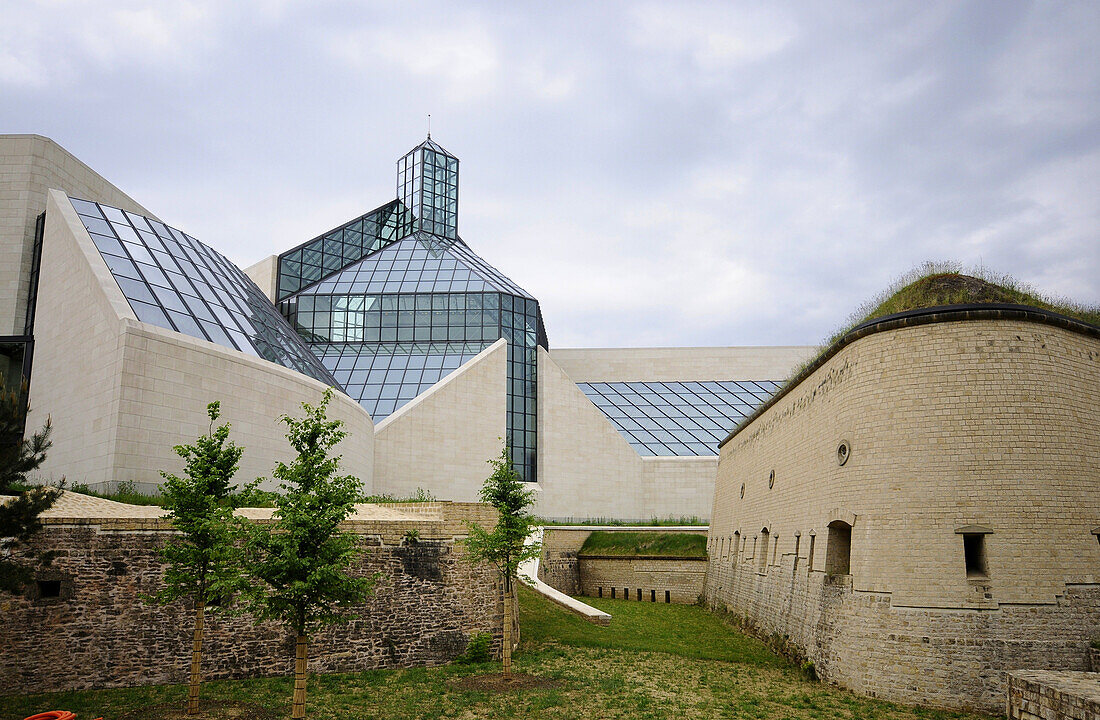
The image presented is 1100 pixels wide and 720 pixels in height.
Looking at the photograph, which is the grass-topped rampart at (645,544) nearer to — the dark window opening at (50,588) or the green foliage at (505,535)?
the green foliage at (505,535)

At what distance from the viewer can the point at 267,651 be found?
13992 mm

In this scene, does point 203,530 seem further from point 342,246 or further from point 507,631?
point 342,246

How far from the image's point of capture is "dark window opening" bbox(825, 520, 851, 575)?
1538cm

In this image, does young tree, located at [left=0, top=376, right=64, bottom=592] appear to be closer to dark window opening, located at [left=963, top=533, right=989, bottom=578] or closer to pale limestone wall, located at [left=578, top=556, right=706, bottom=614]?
dark window opening, located at [left=963, top=533, right=989, bottom=578]

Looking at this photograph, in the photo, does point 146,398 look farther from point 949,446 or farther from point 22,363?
point 949,446

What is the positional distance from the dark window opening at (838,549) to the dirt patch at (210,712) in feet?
35.0

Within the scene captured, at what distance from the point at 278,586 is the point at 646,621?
12682 millimetres

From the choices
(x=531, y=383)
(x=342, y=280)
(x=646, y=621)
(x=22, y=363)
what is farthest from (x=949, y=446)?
(x=342, y=280)

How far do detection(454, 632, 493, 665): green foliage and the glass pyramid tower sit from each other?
19.3 metres

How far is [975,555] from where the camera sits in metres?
13.5

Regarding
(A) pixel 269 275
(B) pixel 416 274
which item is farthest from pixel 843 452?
(A) pixel 269 275

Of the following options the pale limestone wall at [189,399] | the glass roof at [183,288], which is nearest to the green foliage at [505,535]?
the pale limestone wall at [189,399]

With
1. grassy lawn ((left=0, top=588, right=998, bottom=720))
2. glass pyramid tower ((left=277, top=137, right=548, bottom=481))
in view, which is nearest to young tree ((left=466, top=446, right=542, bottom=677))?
grassy lawn ((left=0, top=588, right=998, bottom=720))

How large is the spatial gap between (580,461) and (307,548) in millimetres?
28958
